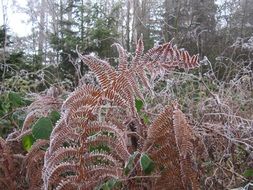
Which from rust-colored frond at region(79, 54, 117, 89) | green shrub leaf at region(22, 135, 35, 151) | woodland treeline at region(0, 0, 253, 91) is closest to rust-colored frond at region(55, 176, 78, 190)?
rust-colored frond at region(79, 54, 117, 89)

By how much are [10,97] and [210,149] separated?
2.88 ft

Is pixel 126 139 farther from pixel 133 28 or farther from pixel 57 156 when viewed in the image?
pixel 133 28

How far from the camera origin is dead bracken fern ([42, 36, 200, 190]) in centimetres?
107

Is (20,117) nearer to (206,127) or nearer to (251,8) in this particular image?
(206,127)

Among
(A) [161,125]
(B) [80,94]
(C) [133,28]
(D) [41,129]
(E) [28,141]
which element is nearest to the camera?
(B) [80,94]

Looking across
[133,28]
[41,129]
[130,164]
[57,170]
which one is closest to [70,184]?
[57,170]

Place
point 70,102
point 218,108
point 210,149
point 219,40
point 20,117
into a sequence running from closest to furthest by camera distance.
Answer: point 70,102 → point 210,149 → point 218,108 → point 20,117 → point 219,40

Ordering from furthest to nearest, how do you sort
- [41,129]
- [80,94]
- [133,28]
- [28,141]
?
1. [133,28]
2. [28,141]
3. [41,129]
4. [80,94]

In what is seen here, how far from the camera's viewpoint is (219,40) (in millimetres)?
13250

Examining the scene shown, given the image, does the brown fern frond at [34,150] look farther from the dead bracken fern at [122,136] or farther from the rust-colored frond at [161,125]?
the rust-colored frond at [161,125]

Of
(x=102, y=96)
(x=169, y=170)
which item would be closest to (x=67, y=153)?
(x=102, y=96)

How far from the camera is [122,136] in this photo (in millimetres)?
1079

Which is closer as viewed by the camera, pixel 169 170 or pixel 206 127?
pixel 169 170

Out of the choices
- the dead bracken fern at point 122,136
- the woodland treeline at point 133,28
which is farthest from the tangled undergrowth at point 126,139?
the woodland treeline at point 133,28
